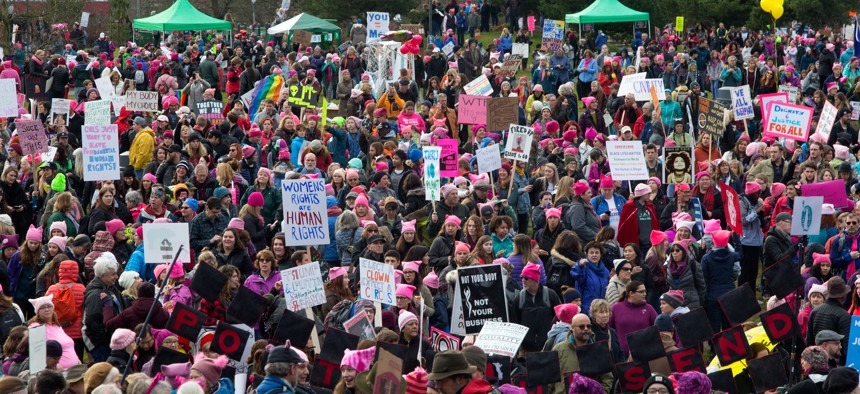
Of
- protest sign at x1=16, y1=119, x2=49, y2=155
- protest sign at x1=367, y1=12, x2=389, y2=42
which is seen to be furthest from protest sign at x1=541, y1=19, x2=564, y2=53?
protest sign at x1=16, y1=119, x2=49, y2=155

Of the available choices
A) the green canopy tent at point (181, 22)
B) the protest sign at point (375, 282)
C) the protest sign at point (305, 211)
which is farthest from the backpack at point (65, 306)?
the green canopy tent at point (181, 22)

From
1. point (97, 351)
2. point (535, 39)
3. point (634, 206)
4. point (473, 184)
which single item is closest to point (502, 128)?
point (473, 184)

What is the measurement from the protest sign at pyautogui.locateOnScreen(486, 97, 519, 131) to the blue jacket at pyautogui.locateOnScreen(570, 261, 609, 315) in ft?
25.2

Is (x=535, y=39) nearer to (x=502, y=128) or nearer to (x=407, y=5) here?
(x=407, y=5)

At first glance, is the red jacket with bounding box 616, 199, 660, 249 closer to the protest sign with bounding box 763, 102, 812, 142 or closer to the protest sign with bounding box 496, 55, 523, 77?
the protest sign with bounding box 763, 102, 812, 142

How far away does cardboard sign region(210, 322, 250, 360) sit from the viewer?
994 centimetres

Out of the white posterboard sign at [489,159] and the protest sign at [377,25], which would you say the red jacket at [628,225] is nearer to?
the white posterboard sign at [489,159]

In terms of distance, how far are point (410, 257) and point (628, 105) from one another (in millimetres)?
10101

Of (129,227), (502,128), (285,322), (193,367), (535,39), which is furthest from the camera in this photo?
(535,39)

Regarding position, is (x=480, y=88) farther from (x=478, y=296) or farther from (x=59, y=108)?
(x=478, y=296)

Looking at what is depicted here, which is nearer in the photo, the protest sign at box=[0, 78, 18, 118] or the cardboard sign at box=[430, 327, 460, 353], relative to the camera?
the cardboard sign at box=[430, 327, 460, 353]

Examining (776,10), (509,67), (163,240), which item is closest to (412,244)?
(163,240)

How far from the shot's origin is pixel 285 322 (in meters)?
10.3

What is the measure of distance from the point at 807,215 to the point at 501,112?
750 centimetres
